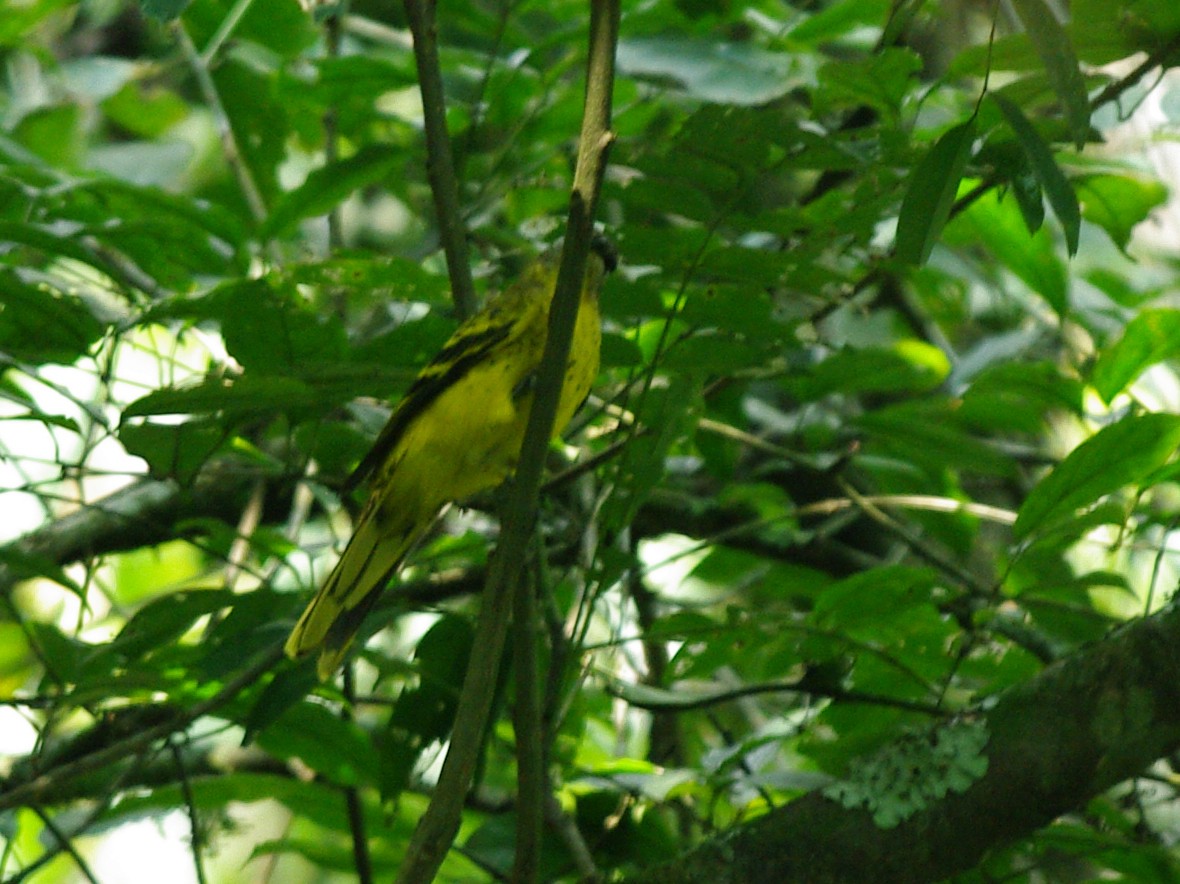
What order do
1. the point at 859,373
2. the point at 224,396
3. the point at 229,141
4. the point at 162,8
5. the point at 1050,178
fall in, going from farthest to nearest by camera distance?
1. the point at 229,141
2. the point at 859,373
3. the point at 224,396
4. the point at 162,8
5. the point at 1050,178

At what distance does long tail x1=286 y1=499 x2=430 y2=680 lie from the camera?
239cm

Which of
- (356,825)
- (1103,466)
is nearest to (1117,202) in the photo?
(1103,466)

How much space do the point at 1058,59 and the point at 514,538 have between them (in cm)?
97

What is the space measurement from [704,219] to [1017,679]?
114 cm

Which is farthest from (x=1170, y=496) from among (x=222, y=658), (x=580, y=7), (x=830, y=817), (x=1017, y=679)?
(x=222, y=658)

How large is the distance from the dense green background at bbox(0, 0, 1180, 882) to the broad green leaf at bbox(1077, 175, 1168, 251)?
0.06 feet

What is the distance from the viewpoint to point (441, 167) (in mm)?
2152

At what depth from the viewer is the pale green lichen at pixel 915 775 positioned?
2.16 metres

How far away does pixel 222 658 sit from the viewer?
2277 mm

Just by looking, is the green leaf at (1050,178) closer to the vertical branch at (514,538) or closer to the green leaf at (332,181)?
the vertical branch at (514,538)

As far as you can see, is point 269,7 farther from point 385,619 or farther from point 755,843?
point 755,843

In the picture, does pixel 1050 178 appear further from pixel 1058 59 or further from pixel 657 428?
pixel 657 428

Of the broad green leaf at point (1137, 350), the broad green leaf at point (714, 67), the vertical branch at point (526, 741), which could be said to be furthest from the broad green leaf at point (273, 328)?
the broad green leaf at point (1137, 350)

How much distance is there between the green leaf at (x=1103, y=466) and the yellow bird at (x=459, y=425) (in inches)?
37.5
